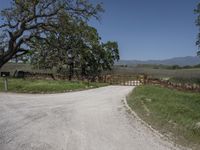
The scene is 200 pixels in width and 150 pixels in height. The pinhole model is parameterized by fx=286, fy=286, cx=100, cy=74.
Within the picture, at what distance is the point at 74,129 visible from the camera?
8398 millimetres

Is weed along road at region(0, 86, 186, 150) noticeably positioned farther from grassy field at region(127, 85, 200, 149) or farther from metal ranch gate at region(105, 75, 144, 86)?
metal ranch gate at region(105, 75, 144, 86)

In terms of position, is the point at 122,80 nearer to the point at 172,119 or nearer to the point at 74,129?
the point at 172,119

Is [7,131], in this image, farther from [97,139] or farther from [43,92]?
[43,92]

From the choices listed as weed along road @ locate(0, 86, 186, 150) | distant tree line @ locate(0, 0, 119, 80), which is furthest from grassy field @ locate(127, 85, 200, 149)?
Answer: distant tree line @ locate(0, 0, 119, 80)

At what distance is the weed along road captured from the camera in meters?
6.92

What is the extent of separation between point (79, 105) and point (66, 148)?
6521mm

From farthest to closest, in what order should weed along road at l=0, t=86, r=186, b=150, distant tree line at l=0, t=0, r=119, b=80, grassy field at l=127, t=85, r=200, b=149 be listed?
distant tree line at l=0, t=0, r=119, b=80
grassy field at l=127, t=85, r=200, b=149
weed along road at l=0, t=86, r=186, b=150

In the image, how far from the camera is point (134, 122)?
31.3ft

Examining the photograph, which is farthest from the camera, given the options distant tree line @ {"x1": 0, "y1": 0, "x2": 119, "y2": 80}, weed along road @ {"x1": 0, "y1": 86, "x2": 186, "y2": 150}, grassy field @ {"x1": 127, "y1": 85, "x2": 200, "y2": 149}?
distant tree line @ {"x1": 0, "y1": 0, "x2": 119, "y2": 80}

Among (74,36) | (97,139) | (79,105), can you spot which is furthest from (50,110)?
(74,36)

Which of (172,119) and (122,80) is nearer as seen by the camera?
(172,119)

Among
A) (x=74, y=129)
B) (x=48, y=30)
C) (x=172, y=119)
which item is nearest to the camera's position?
(x=74, y=129)

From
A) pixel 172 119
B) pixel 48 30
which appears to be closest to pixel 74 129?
pixel 172 119

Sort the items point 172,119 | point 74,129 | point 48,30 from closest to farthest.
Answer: point 74,129 < point 172,119 < point 48,30
